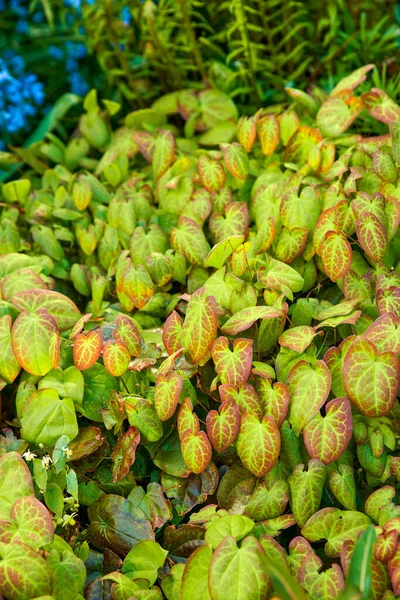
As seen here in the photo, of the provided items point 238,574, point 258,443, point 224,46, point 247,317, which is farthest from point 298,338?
point 224,46

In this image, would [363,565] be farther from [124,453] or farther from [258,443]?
[124,453]

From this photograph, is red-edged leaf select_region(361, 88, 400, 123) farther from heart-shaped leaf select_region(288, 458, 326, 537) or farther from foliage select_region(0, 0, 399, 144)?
heart-shaped leaf select_region(288, 458, 326, 537)

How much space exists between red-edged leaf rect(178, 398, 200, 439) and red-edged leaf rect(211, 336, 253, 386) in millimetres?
85

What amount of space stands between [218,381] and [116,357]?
0.21 metres

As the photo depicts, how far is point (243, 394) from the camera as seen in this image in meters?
1.26

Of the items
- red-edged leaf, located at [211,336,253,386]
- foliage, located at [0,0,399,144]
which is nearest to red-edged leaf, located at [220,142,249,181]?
foliage, located at [0,0,399,144]

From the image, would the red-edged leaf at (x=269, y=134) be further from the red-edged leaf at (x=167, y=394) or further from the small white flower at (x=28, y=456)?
the small white flower at (x=28, y=456)

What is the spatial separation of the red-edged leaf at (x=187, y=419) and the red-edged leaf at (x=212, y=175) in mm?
663

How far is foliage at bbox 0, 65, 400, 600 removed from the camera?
1124 millimetres

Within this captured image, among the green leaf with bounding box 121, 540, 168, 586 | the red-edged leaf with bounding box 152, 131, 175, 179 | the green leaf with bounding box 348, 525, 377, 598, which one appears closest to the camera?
the green leaf with bounding box 348, 525, 377, 598

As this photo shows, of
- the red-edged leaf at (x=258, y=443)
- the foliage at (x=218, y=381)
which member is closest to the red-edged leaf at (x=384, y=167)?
the foliage at (x=218, y=381)

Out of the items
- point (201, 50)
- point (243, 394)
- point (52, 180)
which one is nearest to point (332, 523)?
point (243, 394)

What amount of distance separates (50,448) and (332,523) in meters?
0.58

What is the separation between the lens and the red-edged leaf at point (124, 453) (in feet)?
4.19
